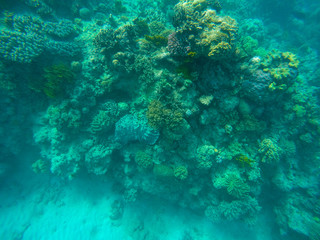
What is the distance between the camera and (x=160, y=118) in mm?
5355

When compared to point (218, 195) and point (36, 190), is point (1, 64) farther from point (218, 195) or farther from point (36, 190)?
point (218, 195)

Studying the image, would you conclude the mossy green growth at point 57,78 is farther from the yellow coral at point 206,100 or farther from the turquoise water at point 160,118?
the yellow coral at point 206,100

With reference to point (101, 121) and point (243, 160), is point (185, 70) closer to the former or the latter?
point (101, 121)

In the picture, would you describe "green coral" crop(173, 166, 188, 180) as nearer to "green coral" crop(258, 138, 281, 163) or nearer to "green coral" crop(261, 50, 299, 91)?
"green coral" crop(258, 138, 281, 163)

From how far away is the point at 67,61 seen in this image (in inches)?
272

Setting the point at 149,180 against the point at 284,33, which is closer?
the point at 149,180

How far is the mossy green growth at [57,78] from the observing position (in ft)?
20.1

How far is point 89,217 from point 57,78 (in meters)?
8.67

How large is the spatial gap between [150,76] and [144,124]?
5.89 feet

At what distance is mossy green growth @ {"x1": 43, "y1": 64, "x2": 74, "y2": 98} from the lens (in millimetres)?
6125

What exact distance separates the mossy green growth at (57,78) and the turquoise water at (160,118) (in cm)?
5

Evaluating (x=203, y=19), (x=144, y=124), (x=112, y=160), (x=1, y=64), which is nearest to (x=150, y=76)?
(x=144, y=124)

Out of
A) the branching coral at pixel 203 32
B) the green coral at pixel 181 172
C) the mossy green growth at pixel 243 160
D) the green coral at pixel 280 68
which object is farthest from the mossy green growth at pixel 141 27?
the mossy green growth at pixel 243 160

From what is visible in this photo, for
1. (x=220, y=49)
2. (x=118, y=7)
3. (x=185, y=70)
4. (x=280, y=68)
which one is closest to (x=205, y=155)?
(x=185, y=70)
